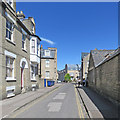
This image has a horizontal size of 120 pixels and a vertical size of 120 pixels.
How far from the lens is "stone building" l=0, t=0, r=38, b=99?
1092 centimetres

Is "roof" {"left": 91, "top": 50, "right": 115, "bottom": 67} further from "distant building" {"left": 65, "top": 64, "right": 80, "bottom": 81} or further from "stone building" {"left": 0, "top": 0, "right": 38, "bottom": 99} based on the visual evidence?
"distant building" {"left": 65, "top": 64, "right": 80, "bottom": 81}

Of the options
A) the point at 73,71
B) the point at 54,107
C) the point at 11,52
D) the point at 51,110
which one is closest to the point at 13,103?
the point at 54,107

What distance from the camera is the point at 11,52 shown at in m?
12.5

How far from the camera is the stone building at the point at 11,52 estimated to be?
10.9 m

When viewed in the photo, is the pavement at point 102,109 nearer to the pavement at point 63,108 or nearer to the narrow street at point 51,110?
the pavement at point 63,108

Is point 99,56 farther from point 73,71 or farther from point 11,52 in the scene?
point 73,71

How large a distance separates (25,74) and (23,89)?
1768 mm

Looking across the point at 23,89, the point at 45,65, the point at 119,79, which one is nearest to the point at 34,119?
the point at 119,79

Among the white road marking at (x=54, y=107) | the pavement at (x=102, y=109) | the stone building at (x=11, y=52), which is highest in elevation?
the stone building at (x=11, y=52)

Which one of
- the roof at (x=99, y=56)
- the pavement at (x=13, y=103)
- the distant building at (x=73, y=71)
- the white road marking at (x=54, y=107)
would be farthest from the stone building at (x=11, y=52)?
the distant building at (x=73, y=71)

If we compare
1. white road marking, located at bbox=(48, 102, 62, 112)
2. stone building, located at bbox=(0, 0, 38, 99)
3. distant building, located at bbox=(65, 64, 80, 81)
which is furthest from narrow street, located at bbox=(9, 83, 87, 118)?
distant building, located at bbox=(65, 64, 80, 81)

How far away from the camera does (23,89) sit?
15.8 metres

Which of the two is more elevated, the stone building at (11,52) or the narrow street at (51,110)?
the stone building at (11,52)

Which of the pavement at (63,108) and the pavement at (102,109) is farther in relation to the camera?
the pavement at (63,108)
